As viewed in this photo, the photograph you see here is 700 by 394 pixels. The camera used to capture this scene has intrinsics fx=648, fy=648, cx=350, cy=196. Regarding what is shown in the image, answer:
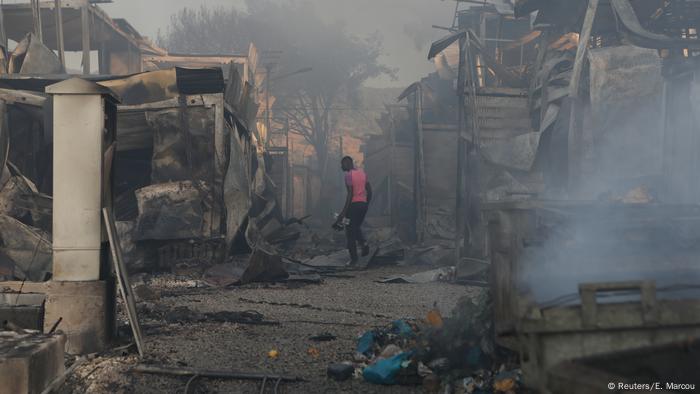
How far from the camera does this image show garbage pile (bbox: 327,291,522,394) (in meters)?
4.18

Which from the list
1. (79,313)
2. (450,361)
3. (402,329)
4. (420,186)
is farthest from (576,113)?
(79,313)

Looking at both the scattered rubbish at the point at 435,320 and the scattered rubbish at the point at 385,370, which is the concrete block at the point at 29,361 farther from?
the scattered rubbish at the point at 435,320

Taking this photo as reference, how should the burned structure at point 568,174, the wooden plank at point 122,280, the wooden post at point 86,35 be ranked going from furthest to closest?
the wooden post at point 86,35 → the wooden plank at point 122,280 → the burned structure at point 568,174

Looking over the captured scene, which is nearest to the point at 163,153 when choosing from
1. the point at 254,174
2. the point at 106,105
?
the point at 254,174

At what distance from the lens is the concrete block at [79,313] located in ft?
16.5

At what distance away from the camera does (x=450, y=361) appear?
4.44 meters

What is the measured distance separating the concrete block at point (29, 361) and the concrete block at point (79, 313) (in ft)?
2.63

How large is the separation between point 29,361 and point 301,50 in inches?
1558

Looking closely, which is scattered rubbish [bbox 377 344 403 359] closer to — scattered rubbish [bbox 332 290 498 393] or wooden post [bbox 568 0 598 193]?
scattered rubbish [bbox 332 290 498 393]

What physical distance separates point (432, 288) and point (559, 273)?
5646mm

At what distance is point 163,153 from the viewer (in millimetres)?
10953

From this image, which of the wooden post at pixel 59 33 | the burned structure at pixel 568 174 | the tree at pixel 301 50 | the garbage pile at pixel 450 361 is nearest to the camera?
the burned structure at pixel 568 174

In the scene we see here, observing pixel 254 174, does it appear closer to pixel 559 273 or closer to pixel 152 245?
pixel 152 245

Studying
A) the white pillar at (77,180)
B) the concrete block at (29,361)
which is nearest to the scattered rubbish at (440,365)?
the concrete block at (29,361)
